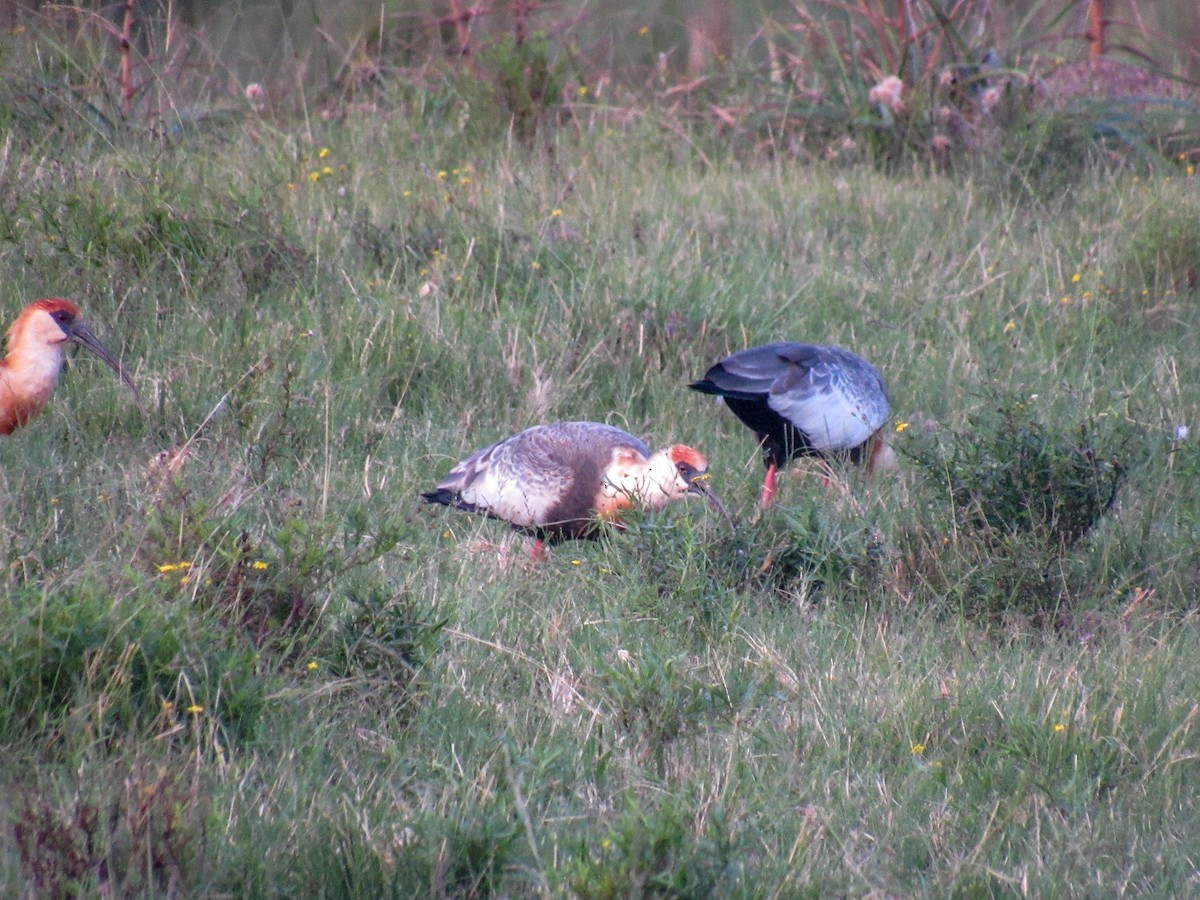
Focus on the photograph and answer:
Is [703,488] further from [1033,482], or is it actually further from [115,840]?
[115,840]

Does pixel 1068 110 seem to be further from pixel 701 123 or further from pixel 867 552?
pixel 867 552

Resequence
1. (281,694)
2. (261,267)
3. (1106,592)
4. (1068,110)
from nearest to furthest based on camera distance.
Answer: (281,694)
(1106,592)
(261,267)
(1068,110)

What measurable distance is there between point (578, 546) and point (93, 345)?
2.00 m

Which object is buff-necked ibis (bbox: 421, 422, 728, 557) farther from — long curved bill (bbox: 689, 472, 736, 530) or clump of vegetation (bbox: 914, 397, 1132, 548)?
clump of vegetation (bbox: 914, 397, 1132, 548)

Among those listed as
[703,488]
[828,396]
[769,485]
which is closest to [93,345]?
[703,488]

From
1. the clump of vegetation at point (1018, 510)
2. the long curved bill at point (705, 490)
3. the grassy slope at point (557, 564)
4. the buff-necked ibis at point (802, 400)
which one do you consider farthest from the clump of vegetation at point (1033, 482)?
the buff-necked ibis at point (802, 400)

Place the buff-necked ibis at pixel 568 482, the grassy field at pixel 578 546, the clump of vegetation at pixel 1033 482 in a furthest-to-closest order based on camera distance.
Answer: the buff-necked ibis at pixel 568 482, the clump of vegetation at pixel 1033 482, the grassy field at pixel 578 546

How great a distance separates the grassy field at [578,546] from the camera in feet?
9.68

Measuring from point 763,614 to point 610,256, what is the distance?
10.3 feet

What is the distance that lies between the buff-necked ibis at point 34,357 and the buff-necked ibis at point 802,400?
2.39 m

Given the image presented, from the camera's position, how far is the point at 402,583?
13.7 ft

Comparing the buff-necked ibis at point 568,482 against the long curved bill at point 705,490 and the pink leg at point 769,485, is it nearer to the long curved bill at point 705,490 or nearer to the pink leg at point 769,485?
the long curved bill at point 705,490

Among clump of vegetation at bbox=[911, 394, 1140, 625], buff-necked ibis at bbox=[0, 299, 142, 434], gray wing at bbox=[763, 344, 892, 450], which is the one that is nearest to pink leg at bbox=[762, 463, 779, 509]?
gray wing at bbox=[763, 344, 892, 450]

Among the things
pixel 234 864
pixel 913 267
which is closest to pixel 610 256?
pixel 913 267
